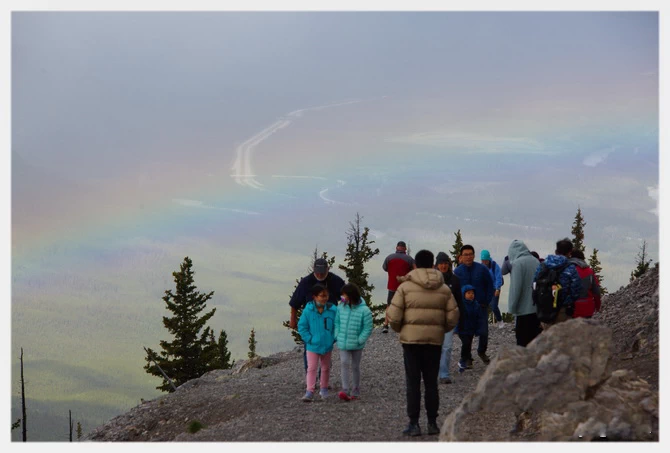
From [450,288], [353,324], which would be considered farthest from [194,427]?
[450,288]

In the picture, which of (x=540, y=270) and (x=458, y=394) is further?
(x=458, y=394)

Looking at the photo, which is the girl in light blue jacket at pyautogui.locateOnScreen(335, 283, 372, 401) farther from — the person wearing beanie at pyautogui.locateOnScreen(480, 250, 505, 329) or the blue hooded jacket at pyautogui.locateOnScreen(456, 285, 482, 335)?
the person wearing beanie at pyautogui.locateOnScreen(480, 250, 505, 329)

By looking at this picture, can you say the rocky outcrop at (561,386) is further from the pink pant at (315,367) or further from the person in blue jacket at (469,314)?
the person in blue jacket at (469,314)

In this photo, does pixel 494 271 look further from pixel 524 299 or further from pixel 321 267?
pixel 321 267

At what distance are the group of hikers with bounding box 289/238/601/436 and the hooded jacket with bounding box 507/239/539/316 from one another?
0.06ft

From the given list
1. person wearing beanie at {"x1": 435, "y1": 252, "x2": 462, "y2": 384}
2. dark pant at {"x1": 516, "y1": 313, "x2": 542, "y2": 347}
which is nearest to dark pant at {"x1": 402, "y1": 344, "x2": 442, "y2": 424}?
person wearing beanie at {"x1": 435, "y1": 252, "x2": 462, "y2": 384}

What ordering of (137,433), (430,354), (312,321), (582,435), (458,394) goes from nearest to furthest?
(582,435)
(430,354)
(312,321)
(458,394)
(137,433)

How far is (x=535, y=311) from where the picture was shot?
46.4 feet

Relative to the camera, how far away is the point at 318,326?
46.2 ft

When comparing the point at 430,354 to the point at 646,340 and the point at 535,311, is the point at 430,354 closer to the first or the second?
the point at 535,311

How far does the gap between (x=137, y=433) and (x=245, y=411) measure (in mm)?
4253

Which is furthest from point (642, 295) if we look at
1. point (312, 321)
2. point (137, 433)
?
point (137, 433)

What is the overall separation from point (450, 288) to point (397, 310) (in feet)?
14.2

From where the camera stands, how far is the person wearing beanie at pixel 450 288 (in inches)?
591
